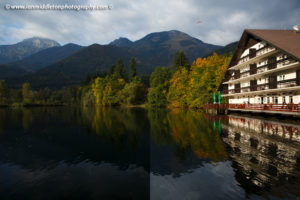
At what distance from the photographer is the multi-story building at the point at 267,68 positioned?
78.4 ft

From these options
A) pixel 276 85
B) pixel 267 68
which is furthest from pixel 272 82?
pixel 267 68

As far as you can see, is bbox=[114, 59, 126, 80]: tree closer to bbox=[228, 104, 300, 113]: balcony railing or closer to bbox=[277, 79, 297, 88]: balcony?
bbox=[228, 104, 300, 113]: balcony railing

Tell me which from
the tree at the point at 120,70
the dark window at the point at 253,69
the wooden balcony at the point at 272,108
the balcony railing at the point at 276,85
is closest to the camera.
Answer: the wooden balcony at the point at 272,108

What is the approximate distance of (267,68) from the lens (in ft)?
91.4

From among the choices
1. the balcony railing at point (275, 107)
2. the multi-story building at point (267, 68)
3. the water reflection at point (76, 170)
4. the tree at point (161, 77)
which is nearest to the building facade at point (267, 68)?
the multi-story building at point (267, 68)

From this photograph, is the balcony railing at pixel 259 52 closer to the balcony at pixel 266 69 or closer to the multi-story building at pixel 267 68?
the multi-story building at pixel 267 68

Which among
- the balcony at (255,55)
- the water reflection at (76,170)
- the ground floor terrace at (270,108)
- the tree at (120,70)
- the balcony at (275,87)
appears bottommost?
the water reflection at (76,170)

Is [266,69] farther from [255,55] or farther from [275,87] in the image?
[255,55]

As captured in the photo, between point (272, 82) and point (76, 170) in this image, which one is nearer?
point (76, 170)

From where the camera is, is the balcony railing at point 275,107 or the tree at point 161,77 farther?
the tree at point 161,77

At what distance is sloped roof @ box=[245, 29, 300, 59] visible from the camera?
23.1m

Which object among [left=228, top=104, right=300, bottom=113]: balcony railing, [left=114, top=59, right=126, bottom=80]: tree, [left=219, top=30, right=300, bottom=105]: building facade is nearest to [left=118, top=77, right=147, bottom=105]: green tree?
[left=114, top=59, right=126, bottom=80]: tree

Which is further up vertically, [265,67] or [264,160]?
[265,67]

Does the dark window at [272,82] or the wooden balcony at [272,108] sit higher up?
the dark window at [272,82]
